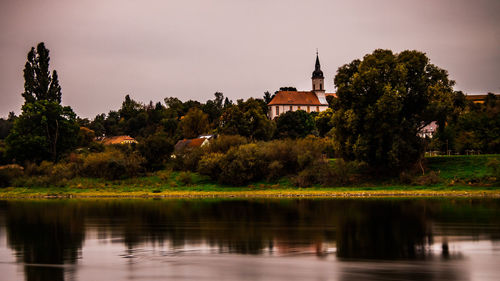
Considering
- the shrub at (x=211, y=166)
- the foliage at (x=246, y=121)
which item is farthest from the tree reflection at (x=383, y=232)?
the foliage at (x=246, y=121)

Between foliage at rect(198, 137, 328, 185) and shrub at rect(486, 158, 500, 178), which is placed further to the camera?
foliage at rect(198, 137, 328, 185)

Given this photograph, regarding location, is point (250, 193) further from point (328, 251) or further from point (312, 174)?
point (328, 251)

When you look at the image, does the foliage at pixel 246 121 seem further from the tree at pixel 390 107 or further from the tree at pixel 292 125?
the tree at pixel 390 107

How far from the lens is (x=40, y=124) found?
78.1m

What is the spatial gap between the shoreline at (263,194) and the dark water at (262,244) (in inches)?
410

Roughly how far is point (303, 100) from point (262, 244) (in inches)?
5430

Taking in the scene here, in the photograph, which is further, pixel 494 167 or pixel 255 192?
pixel 255 192

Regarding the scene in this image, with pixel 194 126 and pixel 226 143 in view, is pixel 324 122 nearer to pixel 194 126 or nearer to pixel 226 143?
pixel 226 143

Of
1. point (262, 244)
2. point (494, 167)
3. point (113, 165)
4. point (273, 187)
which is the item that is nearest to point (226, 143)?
point (273, 187)

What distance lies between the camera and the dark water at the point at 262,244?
63.4ft

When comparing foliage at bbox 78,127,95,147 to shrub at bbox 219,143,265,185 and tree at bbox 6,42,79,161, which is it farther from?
shrub at bbox 219,143,265,185

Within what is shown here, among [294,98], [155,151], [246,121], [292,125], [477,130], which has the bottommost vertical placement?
[155,151]

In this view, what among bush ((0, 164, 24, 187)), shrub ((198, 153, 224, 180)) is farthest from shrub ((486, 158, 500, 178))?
bush ((0, 164, 24, 187))

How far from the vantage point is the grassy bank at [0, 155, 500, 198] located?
52.2 meters
